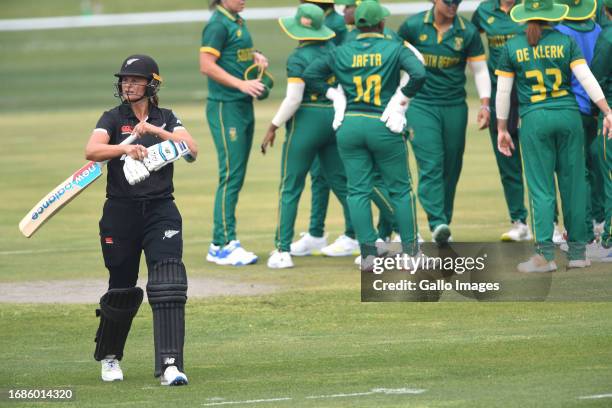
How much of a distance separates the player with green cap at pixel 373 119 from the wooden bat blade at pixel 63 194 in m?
3.63

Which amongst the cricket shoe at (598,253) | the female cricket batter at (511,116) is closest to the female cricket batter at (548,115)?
the cricket shoe at (598,253)

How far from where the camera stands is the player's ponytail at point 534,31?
37.3ft

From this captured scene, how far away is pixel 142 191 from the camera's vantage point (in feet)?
28.1

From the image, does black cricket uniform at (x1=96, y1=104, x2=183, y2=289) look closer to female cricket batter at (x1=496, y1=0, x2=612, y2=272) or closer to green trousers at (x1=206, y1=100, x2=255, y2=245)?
female cricket batter at (x1=496, y1=0, x2=612, y2=272)

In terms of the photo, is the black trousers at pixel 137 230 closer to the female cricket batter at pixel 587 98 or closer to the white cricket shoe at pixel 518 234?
the female cricket batter at pixel 587 98

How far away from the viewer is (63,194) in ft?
29.4

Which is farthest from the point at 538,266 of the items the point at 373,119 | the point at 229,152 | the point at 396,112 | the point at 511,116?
the point at 229,152

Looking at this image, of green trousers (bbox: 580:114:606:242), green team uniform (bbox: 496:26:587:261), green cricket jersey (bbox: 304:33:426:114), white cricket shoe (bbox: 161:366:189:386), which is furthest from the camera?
green trousers (bbox: 580:114:606:242)

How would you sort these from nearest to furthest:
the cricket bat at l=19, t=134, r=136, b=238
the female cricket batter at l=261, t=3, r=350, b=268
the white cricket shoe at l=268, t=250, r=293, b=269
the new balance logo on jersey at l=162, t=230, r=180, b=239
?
1. the new balance logo on jersey at l=162, t=230, r=180, b=239
2. the cricket bat at l=19, t=134, r=136, b=238
3. the female cricket batter at l=261, t=3, r=350, b=268
4. the white cricket shoe at l=268, t=250, r=293, b=269

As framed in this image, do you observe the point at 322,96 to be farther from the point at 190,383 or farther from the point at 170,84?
the point at 170,84

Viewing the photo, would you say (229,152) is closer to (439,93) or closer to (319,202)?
(319,202)

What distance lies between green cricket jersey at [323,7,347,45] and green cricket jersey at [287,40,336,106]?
558 mm

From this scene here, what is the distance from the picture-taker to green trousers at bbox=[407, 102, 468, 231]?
1318cm

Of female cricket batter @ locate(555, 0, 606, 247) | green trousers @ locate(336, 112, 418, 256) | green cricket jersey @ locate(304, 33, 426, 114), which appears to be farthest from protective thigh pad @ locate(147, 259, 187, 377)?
female cricket batter @ locate(555, 0, 606, 247)
